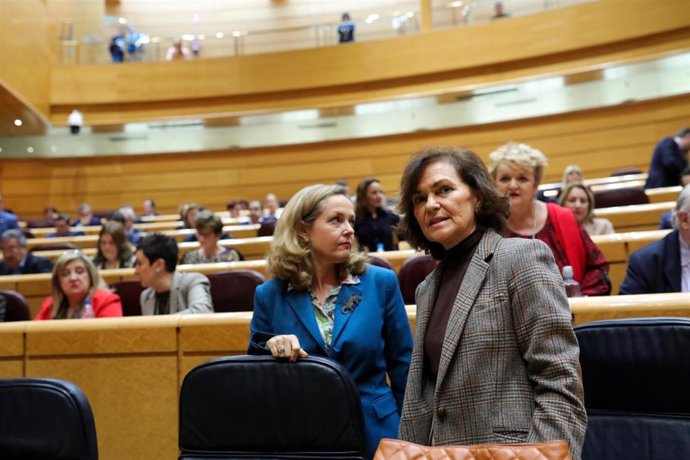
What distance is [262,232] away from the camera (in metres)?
6.56

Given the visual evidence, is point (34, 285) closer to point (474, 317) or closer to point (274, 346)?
point (274, 346)

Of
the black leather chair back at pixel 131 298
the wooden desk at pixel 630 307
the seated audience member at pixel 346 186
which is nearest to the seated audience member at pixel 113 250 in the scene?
the black leather chair back at pixel 131 298

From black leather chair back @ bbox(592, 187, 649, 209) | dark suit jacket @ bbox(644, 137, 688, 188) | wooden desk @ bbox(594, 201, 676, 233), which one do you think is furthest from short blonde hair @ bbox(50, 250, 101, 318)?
dark suit jacket @ bbox(644, 137, 688, 188)

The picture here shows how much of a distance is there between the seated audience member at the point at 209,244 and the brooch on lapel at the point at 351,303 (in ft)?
9.48

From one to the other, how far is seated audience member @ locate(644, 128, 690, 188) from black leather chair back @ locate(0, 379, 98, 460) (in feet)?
21.4

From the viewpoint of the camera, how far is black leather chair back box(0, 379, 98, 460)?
152cm

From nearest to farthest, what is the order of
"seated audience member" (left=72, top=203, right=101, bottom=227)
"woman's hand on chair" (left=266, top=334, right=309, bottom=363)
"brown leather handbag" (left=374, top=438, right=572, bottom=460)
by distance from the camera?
"brown leather handbag" (left=374, top=438, right=572, bottom=460)
"woman's hand on chair" (left=266, top=334, right=309, bottom=363)
"seated audience member" (left=72, top=203, right=101, bottom=227)

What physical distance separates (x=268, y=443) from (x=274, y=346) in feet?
0.76

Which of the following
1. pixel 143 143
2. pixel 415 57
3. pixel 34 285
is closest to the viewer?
pixel 34 285

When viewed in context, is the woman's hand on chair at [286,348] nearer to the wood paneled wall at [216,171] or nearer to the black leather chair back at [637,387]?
the black leather chair back at [637,387]

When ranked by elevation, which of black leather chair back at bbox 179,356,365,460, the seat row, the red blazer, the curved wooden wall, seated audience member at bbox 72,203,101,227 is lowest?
black leather chair back at bbox 179,356,365,460

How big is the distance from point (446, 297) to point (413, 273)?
1857mm

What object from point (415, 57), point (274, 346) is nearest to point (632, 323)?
point (274, 346)

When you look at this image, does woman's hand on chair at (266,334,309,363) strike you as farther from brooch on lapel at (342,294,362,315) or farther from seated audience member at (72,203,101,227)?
seated audience member at (72,203,101,227)
